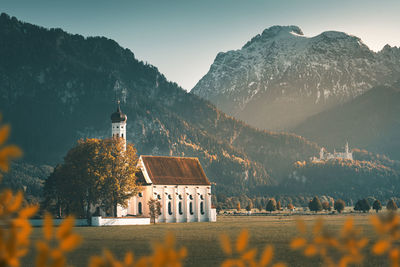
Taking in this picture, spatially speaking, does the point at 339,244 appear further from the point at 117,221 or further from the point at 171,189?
the point at 171,189

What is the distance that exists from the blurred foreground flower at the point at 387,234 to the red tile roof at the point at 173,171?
13329cm

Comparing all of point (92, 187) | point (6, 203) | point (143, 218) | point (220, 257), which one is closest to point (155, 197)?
point (143, 218)

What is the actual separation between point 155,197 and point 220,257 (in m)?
93.6

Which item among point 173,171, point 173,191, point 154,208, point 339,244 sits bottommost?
point 339,244

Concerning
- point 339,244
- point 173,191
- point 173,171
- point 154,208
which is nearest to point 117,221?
point 154,208

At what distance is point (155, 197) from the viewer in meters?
137

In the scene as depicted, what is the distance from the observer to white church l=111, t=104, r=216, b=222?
13675cm

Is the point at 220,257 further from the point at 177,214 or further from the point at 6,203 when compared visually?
the point at 177,214

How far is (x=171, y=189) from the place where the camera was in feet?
463

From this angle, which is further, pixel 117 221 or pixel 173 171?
pixel 173 171

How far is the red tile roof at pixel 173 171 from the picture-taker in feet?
460

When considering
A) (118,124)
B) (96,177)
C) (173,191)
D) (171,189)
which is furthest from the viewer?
(118,124)

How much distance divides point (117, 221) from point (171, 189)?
29.4 metres

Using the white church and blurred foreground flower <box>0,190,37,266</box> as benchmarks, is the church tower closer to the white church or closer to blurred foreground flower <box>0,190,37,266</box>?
the white church
